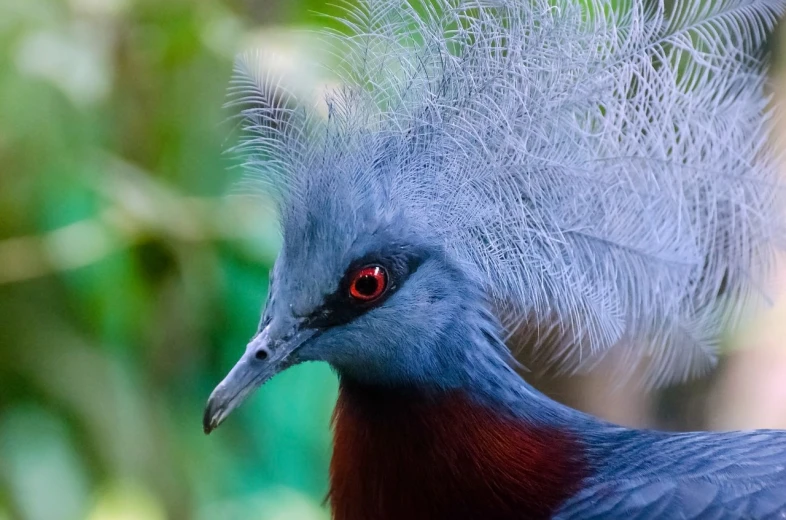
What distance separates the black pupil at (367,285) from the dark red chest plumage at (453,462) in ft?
0.39

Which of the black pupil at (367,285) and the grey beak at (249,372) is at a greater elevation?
the black pupil at (367,285)

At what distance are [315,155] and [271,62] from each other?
0.58 feet

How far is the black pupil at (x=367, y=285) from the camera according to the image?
68 cm

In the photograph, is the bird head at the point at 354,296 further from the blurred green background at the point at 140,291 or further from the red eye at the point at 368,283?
the blurred green background at the point at 140,291

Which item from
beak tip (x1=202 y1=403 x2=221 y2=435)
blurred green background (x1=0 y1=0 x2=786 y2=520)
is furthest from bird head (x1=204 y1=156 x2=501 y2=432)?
blurred green background (x1=0 y1=0 x2=786 y2=520)

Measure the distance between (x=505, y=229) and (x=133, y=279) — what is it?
0.74 m

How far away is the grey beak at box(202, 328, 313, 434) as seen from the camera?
26.3 inches

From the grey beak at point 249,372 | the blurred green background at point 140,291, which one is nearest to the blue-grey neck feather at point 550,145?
the grey beak at point 249,372

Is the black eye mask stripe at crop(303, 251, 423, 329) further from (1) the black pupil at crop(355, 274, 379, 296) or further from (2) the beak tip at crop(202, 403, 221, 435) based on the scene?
(2) the beak tip at crop(202, 403, 221, 435)

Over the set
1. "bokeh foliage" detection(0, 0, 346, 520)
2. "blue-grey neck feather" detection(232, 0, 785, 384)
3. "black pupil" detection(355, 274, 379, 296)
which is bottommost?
"bokeh foliage" detection(0, 0, 346, 520)

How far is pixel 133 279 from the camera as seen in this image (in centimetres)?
119

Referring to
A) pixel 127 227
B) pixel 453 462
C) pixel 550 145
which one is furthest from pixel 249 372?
pixel 127 227

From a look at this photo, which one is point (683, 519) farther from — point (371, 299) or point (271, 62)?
point (271, 62)

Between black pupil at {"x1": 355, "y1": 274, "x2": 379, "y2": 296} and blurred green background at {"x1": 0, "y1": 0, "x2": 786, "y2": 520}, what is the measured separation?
441 mm
